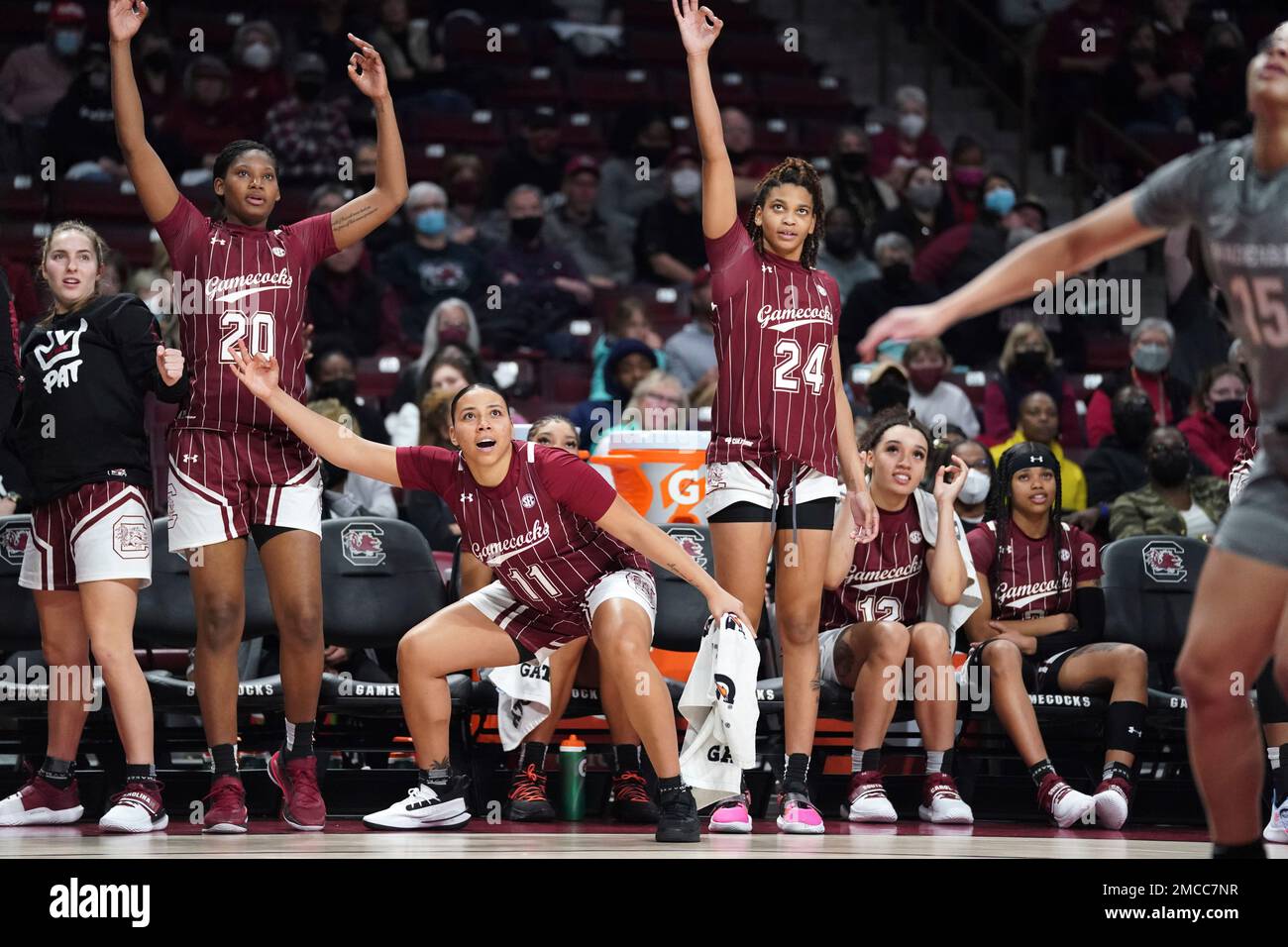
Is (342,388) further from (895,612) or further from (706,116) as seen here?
(706,116)

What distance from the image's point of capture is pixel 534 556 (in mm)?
4871

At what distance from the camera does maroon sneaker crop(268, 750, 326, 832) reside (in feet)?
15.8

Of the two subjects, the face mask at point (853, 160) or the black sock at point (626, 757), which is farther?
the face mask at point (853, 160)

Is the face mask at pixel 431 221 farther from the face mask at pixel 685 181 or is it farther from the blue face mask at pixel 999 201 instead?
the blue face mask at pixel 999 201

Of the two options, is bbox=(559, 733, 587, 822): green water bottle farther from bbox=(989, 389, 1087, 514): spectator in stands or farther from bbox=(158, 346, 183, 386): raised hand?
bbox=(989, 389, 1087, 514): spectator in stands

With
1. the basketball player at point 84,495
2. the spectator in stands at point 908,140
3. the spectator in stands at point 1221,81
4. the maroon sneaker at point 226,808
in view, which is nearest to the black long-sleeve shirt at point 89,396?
the basketball player at point 84,495

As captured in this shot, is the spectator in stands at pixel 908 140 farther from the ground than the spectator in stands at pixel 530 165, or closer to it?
farther from the ground

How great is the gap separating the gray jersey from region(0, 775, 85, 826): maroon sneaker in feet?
11.6

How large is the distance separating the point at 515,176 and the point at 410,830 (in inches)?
A: 236

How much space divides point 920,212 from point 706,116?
18.0 feet

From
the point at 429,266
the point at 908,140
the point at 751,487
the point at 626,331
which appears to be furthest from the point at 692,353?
the point at 751,487

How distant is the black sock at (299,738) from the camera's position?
4898mm
